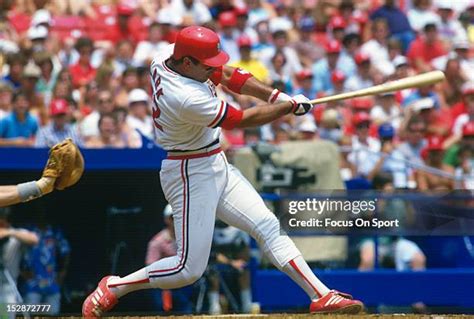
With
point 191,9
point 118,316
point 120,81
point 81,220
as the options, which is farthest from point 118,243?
point 191,9

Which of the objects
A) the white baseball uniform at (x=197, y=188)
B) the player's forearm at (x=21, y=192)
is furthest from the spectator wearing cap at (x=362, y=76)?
the player's forearm at (x=21, y=192)

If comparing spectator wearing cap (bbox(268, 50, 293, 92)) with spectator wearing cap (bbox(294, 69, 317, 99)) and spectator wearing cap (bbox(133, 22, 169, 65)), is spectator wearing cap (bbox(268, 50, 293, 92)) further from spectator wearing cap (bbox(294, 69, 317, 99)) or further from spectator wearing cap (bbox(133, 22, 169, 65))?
spectator wearing cap (bbox(133, 22, 169, 65))

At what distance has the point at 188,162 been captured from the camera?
650cm

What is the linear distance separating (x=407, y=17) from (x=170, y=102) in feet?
25.7

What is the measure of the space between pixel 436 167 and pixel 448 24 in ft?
11.7

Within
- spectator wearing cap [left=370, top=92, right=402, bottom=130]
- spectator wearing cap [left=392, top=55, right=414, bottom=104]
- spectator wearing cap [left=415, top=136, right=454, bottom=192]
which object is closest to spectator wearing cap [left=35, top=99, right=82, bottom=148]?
spectator wearing cap [left=415, top=136, right=454, bottom=192]

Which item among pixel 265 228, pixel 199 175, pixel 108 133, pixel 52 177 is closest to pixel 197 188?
pixel 199 175

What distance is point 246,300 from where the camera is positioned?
8180 mm

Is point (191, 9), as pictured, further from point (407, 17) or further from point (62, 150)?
point (62, 150)

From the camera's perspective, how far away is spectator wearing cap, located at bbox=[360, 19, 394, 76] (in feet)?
41.6

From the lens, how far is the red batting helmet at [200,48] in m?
6.29

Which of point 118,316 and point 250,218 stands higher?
point 250,218

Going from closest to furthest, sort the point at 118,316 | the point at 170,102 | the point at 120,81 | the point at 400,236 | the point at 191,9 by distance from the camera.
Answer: the point at 170,102, the point at 118,316, the point at 400,236, the point at 120,81, the point at 191,9

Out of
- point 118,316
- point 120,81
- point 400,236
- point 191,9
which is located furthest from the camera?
point 191,9
